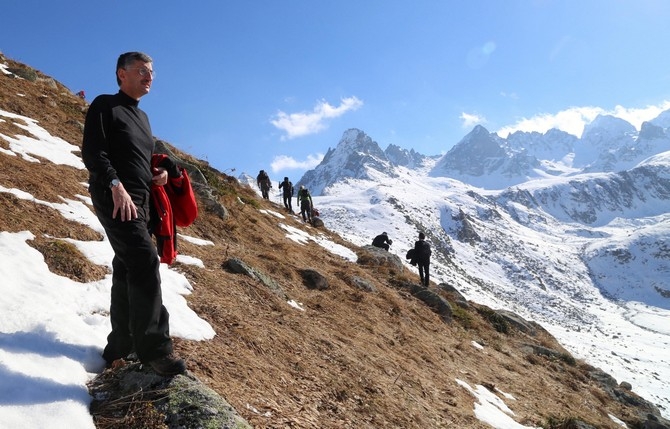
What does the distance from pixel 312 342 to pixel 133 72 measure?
5.20 meters

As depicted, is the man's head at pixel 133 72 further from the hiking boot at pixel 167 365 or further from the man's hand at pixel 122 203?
the hiking boot at pixel 167 365

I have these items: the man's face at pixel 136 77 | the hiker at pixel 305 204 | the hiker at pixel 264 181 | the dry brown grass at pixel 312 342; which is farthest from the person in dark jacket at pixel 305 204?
the man's face at pixel 136 77

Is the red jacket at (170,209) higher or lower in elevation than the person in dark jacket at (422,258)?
higher

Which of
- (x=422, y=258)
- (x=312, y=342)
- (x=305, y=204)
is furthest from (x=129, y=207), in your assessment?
(x=305, y=204)

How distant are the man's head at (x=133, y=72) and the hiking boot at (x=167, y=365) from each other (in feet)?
8.05

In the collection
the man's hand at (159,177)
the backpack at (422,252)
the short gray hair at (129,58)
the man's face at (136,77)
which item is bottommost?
the backpack at (422,252)

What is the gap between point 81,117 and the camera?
17812mm

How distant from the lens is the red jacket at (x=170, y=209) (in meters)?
4.30

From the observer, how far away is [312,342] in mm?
7547

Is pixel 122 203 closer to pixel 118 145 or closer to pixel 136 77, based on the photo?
pixel 118 145

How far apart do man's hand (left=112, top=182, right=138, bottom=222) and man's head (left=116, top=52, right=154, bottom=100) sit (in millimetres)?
1087

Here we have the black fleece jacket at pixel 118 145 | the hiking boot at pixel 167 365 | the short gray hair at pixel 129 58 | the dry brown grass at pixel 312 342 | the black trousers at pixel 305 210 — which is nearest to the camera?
the black fleece jacket at pixel 118 145

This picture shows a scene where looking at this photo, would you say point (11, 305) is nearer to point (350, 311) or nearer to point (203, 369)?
point (203, 369)

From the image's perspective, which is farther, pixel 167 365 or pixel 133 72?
pixel 133 72
